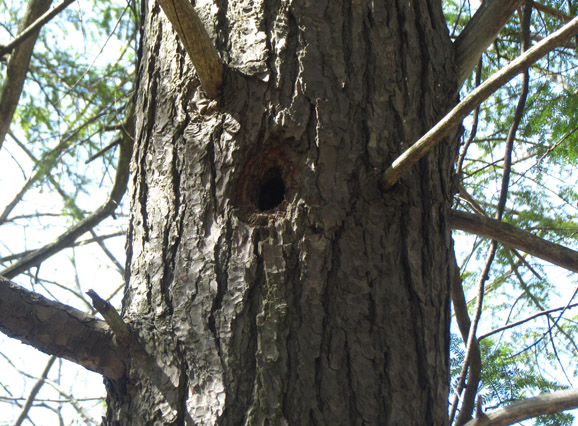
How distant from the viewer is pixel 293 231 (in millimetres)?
1412

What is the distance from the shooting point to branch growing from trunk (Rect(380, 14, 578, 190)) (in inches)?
45.4

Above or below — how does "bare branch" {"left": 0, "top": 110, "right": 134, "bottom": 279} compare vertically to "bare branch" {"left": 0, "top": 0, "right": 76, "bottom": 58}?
below

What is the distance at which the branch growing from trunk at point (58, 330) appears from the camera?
1394 millimetres

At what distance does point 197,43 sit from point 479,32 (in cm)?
95

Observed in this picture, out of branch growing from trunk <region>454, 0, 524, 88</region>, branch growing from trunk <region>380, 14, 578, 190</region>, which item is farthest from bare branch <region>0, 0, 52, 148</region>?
branch growing from trunk <region>380, 14, 578, 190</region>

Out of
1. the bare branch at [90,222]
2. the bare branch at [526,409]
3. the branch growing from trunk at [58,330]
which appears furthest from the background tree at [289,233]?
the bare branch at [90,222]

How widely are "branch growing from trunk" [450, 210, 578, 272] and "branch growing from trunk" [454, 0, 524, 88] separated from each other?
440 millimetres

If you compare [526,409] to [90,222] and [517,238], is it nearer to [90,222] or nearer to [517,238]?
[517,238]

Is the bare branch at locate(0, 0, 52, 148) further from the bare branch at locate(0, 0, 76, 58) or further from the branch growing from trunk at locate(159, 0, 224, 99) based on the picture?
the branch growing from trunk at locate(159, 0, 224, 99)

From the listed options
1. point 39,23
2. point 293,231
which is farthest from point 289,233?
point 39,23

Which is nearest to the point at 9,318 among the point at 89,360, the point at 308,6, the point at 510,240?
the point at 89,360

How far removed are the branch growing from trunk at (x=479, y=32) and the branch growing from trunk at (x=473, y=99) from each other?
582 mm

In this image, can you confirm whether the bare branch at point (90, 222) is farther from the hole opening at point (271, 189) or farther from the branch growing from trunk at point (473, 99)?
the branch growing from trunk at point (473, 99)

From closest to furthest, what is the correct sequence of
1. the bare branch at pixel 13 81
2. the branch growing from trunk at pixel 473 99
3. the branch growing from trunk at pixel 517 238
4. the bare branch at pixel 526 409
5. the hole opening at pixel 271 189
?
the branch growing from trunk at pixel 473 99, the hole opening at pixel 271 189, the branch growing from trunk at pixel 517 238, the bare branch at pixel 526 409, the bare branch at pixel 13 81
